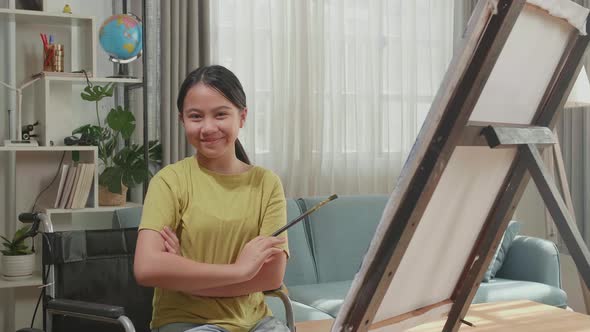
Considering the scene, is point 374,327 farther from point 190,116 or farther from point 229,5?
point 229,5

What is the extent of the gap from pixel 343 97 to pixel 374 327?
10.6ft

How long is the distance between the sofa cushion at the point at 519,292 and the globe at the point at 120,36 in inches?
76.9

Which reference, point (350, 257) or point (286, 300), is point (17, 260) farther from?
point (286, 300)

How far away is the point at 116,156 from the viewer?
352cm

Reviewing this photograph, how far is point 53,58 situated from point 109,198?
0.69m

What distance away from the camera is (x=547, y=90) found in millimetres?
1352

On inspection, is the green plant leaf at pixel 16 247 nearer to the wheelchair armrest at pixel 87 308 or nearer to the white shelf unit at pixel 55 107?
the white shelf unit at pixel 55 107

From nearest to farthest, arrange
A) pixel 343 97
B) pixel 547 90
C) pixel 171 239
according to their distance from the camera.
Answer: pixel 547 90 < pixel 171 239 < pixel 343 97

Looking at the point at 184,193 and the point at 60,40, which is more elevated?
the point at 60,40

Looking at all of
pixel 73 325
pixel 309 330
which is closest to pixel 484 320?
pixel 309 330

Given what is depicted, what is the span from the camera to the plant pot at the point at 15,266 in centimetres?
319

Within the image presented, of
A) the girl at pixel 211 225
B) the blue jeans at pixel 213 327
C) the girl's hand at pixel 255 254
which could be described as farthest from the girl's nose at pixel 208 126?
the blue jeans at pixel 213 327

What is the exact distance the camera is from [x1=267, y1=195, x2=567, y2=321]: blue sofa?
137 inches

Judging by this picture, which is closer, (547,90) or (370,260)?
(370,260)
